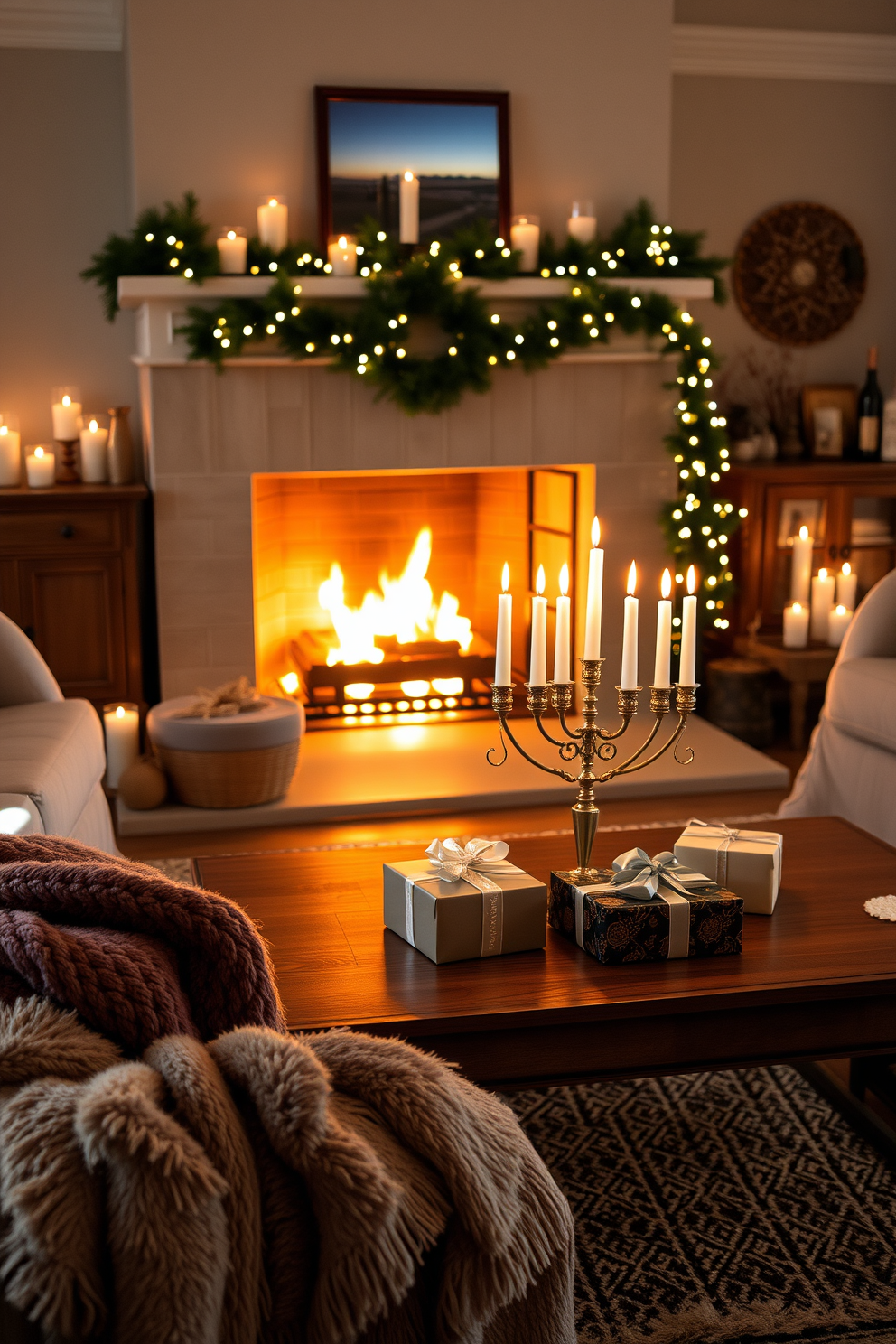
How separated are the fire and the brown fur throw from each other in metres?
3.67

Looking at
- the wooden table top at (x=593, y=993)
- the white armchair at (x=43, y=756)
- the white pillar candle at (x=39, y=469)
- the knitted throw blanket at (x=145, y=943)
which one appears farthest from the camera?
the white pillar candle at (x=39, y=469)

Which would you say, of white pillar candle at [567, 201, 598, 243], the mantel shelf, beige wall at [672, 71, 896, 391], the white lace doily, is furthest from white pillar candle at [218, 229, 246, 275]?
the white lace doily

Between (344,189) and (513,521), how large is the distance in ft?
4.41

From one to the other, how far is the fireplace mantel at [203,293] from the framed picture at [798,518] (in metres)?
1.08

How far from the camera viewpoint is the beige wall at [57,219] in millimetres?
4305

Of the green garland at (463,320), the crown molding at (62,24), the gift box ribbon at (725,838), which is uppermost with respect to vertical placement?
the crown molding at (62,24)

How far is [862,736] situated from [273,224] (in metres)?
2.31

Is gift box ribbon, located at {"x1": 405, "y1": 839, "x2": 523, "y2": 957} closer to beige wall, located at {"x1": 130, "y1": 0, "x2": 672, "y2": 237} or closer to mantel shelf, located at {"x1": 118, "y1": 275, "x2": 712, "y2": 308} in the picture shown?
mantel shelf, located at {"x1": 118, "y1": 275, "x2": 712, "y2": 308}

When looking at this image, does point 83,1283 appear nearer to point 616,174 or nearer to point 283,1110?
point 283,1110

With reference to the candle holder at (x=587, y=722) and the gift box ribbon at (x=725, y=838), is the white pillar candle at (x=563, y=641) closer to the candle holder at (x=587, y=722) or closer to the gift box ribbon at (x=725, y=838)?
the candle holder at (x=587, y=722)

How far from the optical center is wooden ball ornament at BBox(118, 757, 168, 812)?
142 inches

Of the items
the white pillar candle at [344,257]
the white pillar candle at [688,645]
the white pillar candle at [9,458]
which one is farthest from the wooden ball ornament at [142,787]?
the white pillar candle at [688,645]

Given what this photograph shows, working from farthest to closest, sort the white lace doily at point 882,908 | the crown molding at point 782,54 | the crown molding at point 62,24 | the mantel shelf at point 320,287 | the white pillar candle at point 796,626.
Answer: the crown molding at point 782,54 → the white pillar candle at point 796,626 → the crown molding at point 62,24 → the mantel shelf at point 320,287 → the white lace doily at point 882,908

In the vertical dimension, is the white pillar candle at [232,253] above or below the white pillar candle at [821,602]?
above
